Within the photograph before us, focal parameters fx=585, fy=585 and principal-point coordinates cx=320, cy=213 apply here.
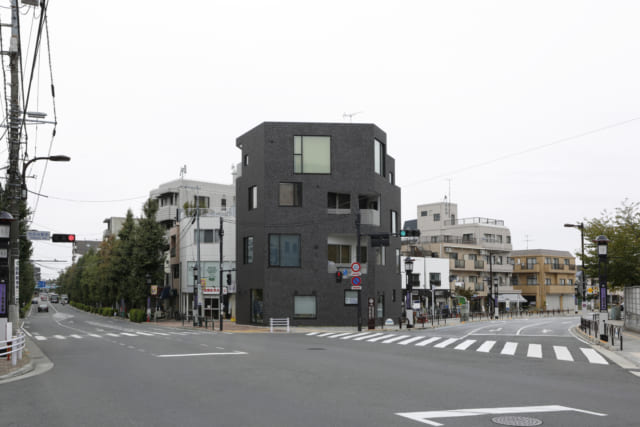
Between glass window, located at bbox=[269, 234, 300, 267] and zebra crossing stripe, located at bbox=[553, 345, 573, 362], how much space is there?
2256 centimetres

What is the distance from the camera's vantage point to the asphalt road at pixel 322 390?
31.9 feet

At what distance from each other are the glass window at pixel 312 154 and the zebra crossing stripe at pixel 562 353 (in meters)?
24.1

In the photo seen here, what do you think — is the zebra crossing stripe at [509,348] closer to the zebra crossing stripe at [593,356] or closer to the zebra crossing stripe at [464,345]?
the zebra crossing stripe at [464,345]

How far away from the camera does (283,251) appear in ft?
146

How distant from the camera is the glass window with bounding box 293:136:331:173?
45.2m

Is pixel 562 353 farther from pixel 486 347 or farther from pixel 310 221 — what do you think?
pixel 310 221

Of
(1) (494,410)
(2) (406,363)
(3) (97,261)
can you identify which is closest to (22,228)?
(2) (406,363)

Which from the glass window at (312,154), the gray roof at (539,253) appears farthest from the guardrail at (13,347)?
the gray roof at (539,253)

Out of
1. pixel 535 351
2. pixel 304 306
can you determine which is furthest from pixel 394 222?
pixel 535 351

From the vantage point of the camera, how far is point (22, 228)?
40969 millimetres

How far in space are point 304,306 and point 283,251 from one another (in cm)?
444

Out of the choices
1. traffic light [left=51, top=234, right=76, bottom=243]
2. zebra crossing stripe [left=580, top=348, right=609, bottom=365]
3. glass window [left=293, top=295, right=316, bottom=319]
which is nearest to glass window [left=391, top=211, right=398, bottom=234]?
glass window [left=293, top=295, right=316, bottom=319]

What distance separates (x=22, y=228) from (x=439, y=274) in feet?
162

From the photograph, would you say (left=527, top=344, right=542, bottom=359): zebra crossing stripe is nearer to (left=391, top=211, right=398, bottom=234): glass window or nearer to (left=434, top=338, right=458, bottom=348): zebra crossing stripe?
(left=434, top=338, right=458, bottom=348): zebra crossing stripe
